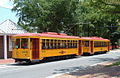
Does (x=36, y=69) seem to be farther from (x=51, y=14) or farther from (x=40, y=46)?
(x=51, y=14)

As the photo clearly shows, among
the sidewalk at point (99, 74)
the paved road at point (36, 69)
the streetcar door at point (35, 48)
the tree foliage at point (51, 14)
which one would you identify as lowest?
the paved road at point (36, 69)

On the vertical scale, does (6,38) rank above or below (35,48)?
above

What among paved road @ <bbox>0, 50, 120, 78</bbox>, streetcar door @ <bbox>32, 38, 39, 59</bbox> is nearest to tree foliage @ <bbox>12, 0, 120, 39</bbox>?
streetcar door @ <bbox>32, 38, 39, 59</bbox>

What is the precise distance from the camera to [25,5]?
42719mm

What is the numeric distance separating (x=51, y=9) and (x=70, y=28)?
485cm

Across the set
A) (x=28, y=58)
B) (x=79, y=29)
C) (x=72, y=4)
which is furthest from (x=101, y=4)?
(x=79, y=29)

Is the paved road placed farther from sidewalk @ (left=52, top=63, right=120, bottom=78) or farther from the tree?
the tree

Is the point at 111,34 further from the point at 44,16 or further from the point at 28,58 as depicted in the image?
the point at 28,58

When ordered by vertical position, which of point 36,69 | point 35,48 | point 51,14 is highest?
point 51,14

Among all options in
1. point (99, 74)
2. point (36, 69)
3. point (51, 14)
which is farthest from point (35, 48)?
point (51, 14)

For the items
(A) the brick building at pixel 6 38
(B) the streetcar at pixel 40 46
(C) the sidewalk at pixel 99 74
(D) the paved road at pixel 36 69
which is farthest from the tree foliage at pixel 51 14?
(C) the sidewalk at pixel 99 74

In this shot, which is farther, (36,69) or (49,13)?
(49,13)

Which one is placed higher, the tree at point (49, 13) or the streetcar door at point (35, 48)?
the tree at point (49, 13)

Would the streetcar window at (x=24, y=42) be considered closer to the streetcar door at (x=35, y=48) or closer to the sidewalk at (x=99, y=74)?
the streetcar door at (x=35, y=48)
